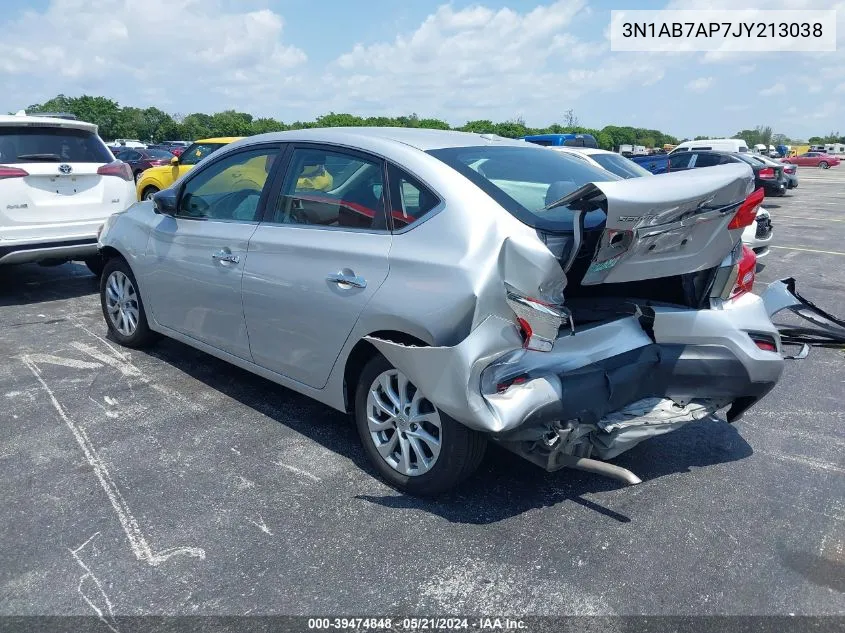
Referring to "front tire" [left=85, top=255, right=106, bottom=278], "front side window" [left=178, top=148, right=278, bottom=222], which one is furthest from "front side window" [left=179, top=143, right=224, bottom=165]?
"front side window" [left=178, top=148, right=278, bottom=222]

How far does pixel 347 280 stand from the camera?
3336 millimetres

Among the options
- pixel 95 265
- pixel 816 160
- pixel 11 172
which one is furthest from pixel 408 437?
pixel 816 160

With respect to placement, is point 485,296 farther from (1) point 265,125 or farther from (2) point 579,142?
(1) point 265,125

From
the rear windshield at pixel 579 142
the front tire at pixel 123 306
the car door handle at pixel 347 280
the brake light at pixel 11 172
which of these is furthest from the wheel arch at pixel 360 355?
the rear windshield at pixel 579 142

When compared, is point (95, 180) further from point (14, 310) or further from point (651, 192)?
point (651, 192)

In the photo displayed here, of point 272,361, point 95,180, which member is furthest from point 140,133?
point 272,361

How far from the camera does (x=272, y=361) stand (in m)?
3.90

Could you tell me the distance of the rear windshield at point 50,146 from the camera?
21.7 feet

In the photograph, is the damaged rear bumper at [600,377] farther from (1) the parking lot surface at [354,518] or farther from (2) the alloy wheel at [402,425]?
(1) the parking lot surface at [354,518]

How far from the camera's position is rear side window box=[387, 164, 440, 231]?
126 inches

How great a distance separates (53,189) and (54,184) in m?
0.05

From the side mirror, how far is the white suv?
2.67 meters

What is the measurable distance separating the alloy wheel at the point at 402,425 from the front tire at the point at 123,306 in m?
2.52

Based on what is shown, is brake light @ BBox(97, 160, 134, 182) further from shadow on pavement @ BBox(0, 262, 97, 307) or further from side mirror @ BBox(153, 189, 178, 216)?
side mirror @ BBox(153, 189, 178, 216)
